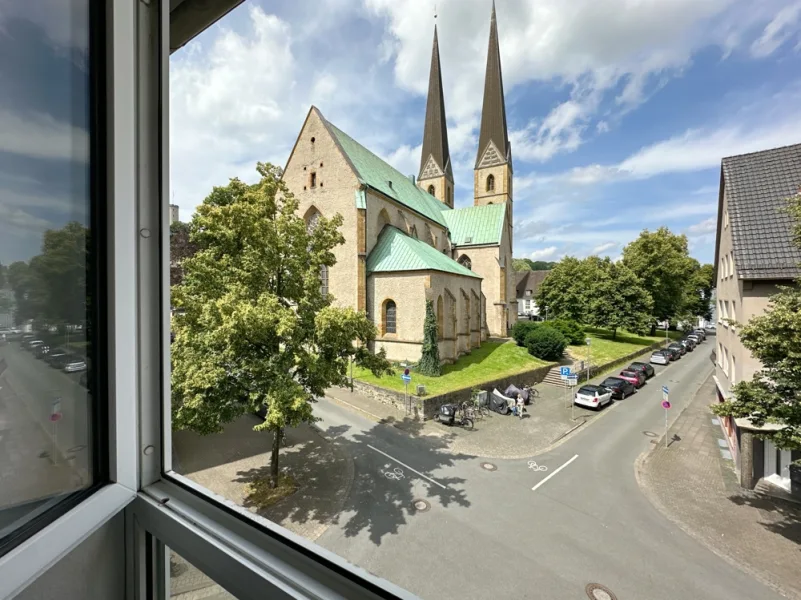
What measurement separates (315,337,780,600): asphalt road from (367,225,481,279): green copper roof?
27.8ft

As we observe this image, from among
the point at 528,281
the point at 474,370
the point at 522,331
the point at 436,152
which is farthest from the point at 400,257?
the point at 528,281

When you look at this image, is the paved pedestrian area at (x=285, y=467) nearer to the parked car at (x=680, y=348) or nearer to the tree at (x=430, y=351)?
the tree at (x=430, y=351)

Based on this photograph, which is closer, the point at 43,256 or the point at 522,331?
the point at 43,256

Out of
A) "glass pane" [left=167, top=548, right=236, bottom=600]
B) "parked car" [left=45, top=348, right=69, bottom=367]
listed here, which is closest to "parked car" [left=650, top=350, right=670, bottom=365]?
"glass pane" [left=167, top=548, right=236, bottom=600]

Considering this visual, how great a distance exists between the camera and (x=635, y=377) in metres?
16.3

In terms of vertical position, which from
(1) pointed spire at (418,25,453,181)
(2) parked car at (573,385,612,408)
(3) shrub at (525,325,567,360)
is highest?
(1) pointed spire at (418,25,453,181)

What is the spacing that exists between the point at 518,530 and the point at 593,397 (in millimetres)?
8989

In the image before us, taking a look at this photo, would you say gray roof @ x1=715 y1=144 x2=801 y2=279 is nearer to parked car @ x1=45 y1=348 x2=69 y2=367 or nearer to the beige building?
the beige building

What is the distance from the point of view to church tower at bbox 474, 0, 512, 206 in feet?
96.3

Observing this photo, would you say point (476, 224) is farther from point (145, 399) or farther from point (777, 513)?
point (145, 399)

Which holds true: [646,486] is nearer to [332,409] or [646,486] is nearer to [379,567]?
[379,567]

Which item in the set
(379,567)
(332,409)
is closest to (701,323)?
(332,409)

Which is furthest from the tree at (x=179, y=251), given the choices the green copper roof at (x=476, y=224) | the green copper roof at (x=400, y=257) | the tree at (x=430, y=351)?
the green copper roof at (x=476, y=224)

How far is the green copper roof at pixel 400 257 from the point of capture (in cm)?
1591
